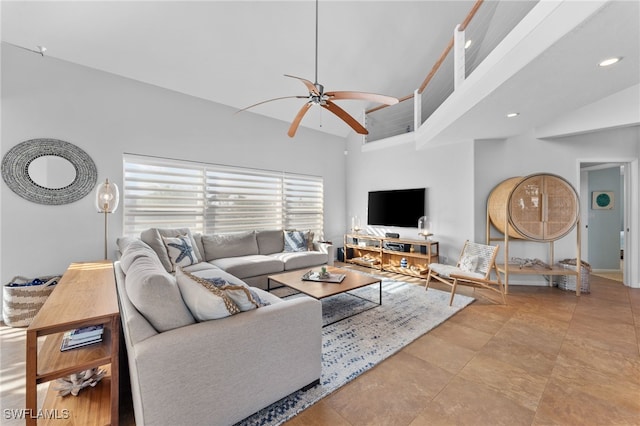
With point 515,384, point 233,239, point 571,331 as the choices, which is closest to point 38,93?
point 233,239

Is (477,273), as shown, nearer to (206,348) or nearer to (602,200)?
(206,348)

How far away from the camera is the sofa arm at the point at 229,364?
1178 millimetres

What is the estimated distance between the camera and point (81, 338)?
148cm

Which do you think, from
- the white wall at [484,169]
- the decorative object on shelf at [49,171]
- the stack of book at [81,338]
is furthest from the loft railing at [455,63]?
the decorative object on shelf at [49,171]

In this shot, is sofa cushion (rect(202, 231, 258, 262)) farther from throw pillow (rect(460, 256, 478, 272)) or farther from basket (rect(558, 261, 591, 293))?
basket (rect(558, 261, 591, 293))

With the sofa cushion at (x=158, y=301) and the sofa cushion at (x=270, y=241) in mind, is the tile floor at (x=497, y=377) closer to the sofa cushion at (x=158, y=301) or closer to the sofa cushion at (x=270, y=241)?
the sofa cushion at (x=158, y=301)

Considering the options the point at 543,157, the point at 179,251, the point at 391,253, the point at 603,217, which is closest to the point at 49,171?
the point at 179,251

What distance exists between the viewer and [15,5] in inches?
96.4

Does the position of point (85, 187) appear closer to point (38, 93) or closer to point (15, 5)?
point (38, 93)

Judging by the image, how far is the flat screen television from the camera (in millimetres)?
4984

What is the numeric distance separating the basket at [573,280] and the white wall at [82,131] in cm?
556

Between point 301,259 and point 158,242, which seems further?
point 301,259

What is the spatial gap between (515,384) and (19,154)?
17.0ft

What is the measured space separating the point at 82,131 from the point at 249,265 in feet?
8.73
